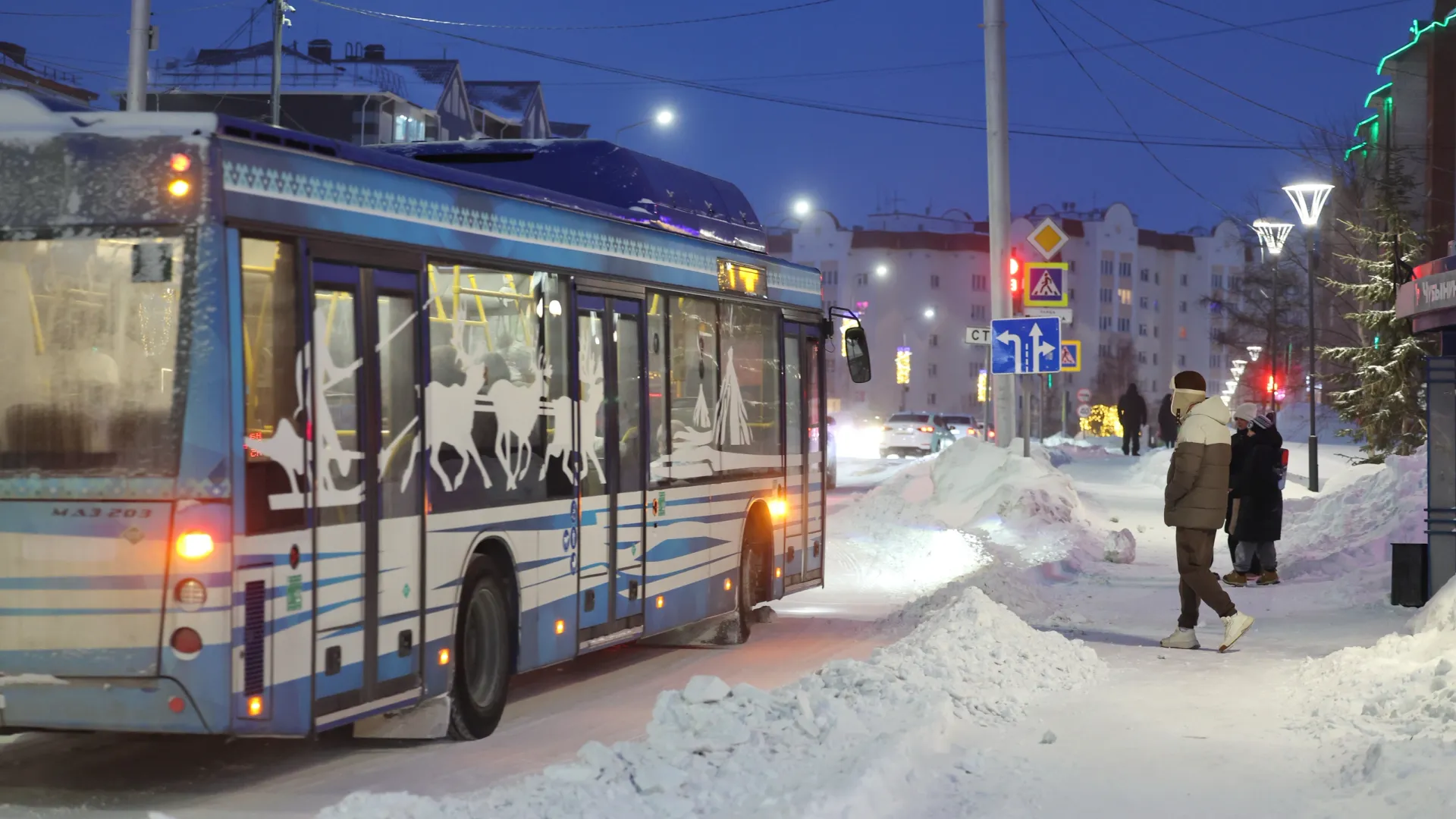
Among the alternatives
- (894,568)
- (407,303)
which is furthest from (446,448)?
(894,568)

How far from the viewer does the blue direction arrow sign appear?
938 inches

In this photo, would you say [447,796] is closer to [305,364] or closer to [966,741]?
[305,364]

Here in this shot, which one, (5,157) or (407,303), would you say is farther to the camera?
(407,303)

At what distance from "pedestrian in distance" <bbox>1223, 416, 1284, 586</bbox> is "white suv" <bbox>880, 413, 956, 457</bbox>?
44557 millimetres

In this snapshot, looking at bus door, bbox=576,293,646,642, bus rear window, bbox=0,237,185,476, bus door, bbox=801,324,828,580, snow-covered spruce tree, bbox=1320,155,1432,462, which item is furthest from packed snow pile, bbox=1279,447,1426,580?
bus rear window, bbox=0,237,185,476

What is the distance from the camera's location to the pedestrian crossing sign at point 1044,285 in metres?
24.9

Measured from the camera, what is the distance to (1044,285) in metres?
25.0

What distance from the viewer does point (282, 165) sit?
8.02 metres

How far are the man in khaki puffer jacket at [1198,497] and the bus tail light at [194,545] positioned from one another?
7.65m

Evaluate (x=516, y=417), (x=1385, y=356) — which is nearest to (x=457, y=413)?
(x=516, y=417)

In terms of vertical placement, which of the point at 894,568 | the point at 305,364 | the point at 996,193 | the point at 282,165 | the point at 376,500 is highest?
the point at 996,193

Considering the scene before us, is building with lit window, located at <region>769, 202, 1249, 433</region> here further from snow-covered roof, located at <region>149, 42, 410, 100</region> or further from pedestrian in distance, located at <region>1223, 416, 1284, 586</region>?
pedestrian in distance, located at <region>1223, 416, 1284, 586</region>

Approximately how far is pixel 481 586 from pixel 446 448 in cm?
89

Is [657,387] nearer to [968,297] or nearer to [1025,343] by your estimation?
[1025,343]
